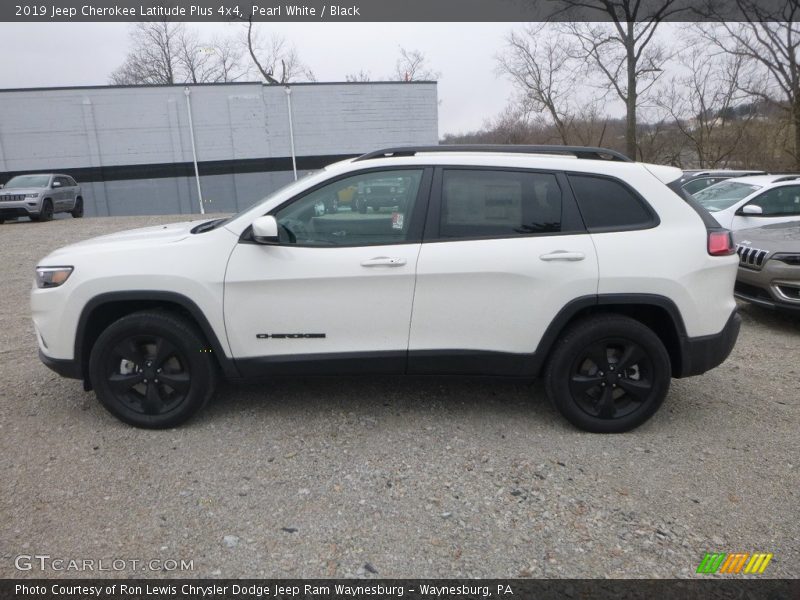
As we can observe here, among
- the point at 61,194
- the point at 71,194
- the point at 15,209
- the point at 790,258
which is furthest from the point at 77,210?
the point at 790,258

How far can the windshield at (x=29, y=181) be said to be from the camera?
59.0 ft

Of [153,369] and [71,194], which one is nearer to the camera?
[153,369]

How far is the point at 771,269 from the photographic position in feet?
19.1

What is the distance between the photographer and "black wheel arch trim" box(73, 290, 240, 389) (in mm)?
3395

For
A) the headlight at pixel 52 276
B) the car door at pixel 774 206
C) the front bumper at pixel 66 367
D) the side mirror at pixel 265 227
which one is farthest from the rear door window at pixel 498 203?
the car door at pixel 774 206

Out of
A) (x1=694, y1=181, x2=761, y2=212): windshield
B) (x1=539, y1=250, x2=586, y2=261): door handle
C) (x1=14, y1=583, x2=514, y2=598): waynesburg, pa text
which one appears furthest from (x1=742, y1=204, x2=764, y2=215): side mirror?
(x1=14, y1=583, x2=514, y2=598): waynesburg, pa text

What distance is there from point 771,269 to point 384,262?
4.65m

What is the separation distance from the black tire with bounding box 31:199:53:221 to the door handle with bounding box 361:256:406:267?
59.6 ft

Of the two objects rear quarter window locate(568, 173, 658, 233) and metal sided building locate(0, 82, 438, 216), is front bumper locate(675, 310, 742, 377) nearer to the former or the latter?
rear quarter window locate(568, 173, 658, 233)

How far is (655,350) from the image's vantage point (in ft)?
11.3

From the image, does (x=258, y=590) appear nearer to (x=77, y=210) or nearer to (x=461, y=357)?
(x=461, y=357)

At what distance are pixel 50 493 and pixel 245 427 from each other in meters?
1.10

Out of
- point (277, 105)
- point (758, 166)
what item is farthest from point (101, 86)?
point (758, 166)

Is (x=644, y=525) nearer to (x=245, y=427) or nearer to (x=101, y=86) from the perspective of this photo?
(x=245, y=427)
